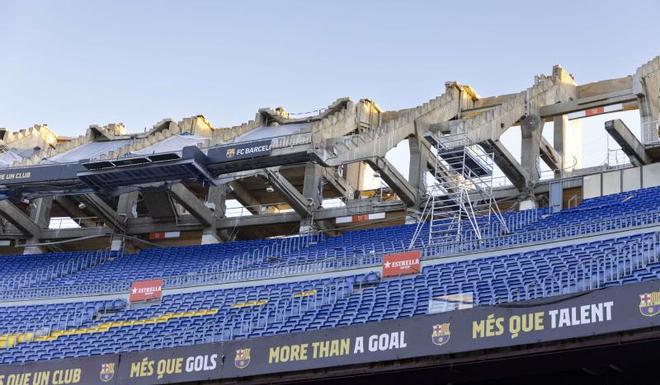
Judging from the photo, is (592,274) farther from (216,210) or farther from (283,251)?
(216,210)

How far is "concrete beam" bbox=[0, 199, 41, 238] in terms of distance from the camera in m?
35.6

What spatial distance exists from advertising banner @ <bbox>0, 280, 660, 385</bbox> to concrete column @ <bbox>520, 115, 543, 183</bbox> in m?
12.1

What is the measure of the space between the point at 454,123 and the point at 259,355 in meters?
11.6

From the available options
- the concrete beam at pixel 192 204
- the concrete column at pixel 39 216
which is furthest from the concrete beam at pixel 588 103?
the concrete column at pixel 39 216

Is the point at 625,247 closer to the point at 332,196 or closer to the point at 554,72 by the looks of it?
the point at 554,72

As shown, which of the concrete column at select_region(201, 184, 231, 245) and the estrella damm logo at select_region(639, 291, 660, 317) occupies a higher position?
the concrete column at select_region(201, 184, 231, 245)

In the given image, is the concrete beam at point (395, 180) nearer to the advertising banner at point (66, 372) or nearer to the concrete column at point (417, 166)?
the concrete column at point (417, 166)

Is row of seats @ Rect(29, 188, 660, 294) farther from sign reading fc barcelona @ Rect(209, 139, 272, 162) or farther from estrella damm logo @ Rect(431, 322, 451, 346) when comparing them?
estrella damm logo @ Rect(431, 322, 451, 346)

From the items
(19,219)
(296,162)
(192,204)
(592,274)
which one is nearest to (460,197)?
(296,162)

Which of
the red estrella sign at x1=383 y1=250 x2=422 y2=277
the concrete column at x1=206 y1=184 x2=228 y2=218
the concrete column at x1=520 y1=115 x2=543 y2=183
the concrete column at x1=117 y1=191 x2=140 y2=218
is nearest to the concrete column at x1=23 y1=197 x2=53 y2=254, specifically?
the concrete column at x1=117 y1=191 x2=140 y2=218

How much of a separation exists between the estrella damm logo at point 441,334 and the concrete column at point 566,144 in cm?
1431

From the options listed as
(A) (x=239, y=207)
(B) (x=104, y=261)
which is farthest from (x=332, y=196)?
(B) (x=104, y=261)

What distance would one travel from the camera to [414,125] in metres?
32.5

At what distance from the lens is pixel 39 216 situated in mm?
37188
